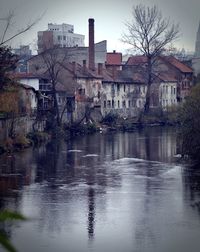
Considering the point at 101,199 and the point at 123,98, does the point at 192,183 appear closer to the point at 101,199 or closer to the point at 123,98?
the point at 101,199

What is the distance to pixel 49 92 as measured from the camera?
3997cm

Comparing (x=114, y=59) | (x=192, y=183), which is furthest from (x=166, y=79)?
(x=192, y=183)

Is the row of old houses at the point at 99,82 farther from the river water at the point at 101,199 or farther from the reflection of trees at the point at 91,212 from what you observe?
the reflection of trees at the point at 91,212

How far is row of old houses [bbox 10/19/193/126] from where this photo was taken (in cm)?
4016

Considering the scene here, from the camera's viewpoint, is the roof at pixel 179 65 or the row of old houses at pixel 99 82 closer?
the row of old houses at pixel 99 82

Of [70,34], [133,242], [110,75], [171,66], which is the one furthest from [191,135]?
[70,34]

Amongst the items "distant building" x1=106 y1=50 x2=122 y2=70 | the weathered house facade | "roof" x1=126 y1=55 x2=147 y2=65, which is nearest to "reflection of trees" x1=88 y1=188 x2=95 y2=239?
the weathered house facade

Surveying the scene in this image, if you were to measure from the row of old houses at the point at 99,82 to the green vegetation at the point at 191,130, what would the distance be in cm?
1424

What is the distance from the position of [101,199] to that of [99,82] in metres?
32.3

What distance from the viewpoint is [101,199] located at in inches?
631

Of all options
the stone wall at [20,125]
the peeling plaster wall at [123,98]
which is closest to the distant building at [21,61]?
the stone wall at [20,125]

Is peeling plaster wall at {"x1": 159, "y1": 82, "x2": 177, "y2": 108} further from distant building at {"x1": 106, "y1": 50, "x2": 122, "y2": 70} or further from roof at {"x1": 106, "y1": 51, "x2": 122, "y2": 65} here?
roof at {"x1": 106, "y1": 51, "x2": 122, "y2": 65}

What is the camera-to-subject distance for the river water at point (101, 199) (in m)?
11.4

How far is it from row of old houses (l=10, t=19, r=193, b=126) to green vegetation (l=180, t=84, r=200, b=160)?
14.2 metres
